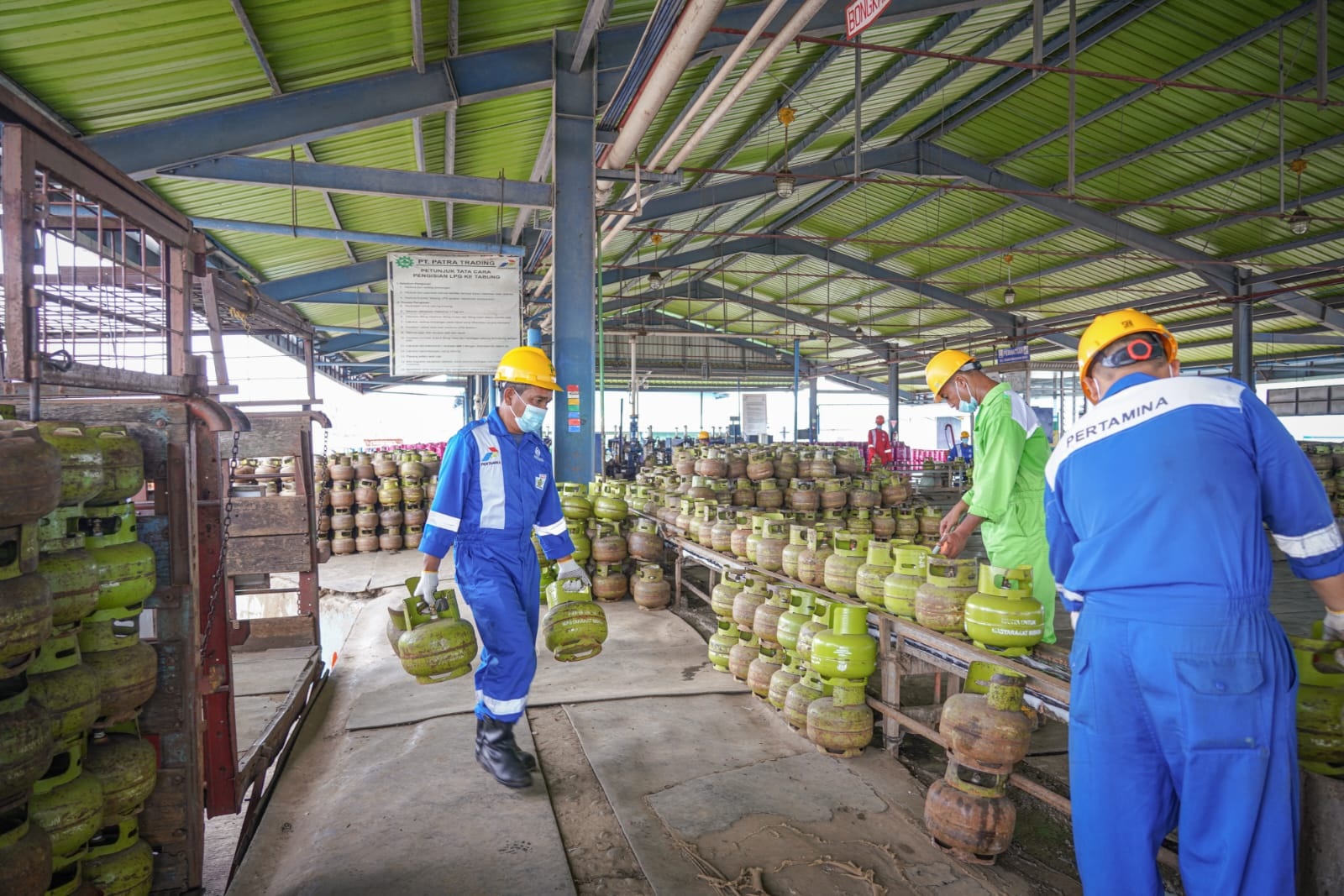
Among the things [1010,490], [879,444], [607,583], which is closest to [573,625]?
[1010,490]

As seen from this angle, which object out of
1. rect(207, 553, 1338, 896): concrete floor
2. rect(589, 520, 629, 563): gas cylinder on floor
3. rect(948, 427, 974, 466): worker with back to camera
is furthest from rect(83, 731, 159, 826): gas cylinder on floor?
rect(948, 427, 974, 466): worker with back to camera

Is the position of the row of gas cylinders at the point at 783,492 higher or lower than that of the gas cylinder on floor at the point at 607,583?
higher

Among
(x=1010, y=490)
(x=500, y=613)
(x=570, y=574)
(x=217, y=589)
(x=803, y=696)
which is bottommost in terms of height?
(x=803, y=696)

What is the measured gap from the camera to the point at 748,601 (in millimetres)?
5031

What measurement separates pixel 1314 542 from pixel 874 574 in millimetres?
2273

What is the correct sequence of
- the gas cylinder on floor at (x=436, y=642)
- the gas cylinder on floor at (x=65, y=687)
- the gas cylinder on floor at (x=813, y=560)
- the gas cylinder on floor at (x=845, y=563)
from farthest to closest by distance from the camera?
the gas cylinder on floor at (x=813, y=560)
the gas cylinder on floor at (x=845, y=563)
the gas cylinder on floor at (x=436, y=642)
the gas cylinder on floor at (x=65, y=687)

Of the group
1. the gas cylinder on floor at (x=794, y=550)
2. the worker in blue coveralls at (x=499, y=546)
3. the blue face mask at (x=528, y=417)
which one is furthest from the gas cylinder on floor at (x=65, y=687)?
the gas cylinder on floor at (x=794, y=550)

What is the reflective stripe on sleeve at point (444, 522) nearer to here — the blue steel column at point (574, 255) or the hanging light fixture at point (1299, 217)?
the blue steel column at point (574, 255)

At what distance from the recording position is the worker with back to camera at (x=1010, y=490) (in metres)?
4.01

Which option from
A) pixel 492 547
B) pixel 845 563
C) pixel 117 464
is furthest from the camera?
pixel 845 563

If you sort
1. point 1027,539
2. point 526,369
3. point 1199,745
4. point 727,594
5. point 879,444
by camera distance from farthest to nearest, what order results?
point 879,444, point 727,594, point 1027,539, point 526,369, point 1199,745

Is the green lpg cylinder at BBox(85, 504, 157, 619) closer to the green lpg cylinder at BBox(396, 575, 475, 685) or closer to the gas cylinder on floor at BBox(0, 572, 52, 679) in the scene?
the gas cylinder on floor at BBox(0, 572, 52, 679)

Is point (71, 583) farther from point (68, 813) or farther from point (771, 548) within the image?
point (771, 548)

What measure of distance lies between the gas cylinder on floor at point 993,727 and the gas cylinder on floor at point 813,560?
5.34 feet
